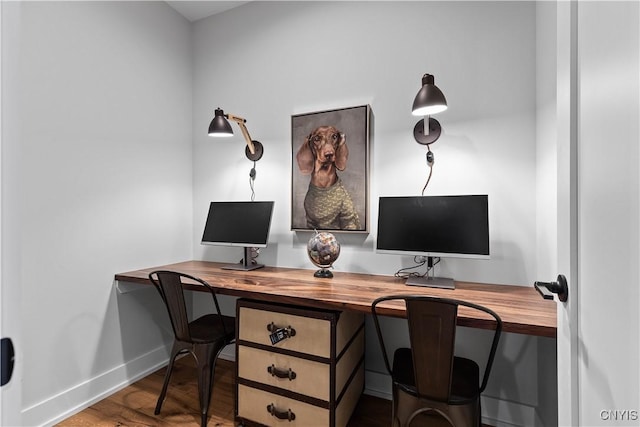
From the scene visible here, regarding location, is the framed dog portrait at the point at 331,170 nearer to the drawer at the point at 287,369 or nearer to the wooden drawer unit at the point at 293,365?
the wooden drawer unit at the point at 293,365

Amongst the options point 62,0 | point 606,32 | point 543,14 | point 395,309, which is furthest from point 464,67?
point 62,0

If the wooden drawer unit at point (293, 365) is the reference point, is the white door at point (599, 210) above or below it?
above

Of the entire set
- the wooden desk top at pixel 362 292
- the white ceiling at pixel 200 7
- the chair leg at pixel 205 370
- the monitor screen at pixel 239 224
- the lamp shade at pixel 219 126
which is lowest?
the chair leg at pixel 205 370

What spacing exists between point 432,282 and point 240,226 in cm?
132

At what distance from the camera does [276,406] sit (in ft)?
4.99

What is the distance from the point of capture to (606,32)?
1.92 feet

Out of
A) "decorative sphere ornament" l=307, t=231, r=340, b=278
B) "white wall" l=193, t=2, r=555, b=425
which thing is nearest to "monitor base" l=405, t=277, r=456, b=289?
"white wall" l=193, t=2, r=555, b=425

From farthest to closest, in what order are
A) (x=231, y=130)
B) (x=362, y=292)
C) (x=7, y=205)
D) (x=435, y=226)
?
(x=231, y=130) → (x=435, y=226) → (x=362, y=292) → (x=7, y=205)

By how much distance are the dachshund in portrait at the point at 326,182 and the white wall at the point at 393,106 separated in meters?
0.16

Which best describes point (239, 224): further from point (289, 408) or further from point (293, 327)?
point (289, 408)

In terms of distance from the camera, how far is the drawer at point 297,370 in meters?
1.43

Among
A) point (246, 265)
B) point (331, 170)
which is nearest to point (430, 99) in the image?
point (331, 170)

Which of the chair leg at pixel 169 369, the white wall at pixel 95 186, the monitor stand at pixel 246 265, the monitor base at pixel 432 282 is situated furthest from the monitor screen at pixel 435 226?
the white wall at pixel 95 186

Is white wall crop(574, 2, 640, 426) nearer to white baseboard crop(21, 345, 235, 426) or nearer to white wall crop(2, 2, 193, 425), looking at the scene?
white wall crop(2, 2, 193, 425)
